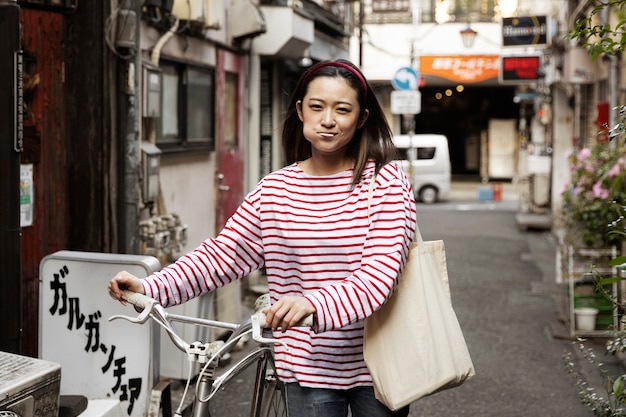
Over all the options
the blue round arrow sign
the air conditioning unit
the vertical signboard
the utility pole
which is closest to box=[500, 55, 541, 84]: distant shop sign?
the blue round arrow sign

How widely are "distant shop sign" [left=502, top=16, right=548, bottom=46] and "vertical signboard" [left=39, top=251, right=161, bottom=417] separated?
20191 mm

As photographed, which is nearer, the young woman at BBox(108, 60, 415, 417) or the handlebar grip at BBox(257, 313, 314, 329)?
the handlebar grip at BBox(257, 313, 314, 329)

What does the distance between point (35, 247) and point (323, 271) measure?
4545mm

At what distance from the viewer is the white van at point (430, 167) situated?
3347 cm

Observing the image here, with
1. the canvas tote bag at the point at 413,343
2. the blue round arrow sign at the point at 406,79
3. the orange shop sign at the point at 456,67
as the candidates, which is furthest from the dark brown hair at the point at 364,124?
the orange shop sign at the point at 456,67

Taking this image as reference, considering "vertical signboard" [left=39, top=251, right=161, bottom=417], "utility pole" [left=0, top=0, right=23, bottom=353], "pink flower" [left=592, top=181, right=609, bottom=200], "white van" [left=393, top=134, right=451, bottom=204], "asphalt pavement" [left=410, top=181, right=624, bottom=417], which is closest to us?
"utility pole" [left=0, top=0, right=23, bottom=353]

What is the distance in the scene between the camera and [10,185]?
5.72 m

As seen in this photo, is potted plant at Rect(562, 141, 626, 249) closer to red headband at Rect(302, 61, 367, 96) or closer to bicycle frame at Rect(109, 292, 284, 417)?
red headband at Rect(302, 61, 367, 96)

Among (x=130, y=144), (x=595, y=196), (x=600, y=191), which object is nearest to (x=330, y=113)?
(x=130, y=144)

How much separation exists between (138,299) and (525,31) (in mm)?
22847

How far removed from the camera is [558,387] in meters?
8.46

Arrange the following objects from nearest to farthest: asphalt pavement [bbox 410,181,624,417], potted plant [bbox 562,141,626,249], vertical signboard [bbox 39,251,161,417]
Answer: vertical signboard [bbox 39,251,161,417] → asphalt pavement [bbox 410,181,624,417] → potted plant [bbox 562,141,626,249]

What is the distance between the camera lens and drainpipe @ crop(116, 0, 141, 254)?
817cm

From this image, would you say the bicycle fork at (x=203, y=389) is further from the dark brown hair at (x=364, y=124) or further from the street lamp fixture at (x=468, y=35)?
the street lamp fixture at (x=468, y=35)
